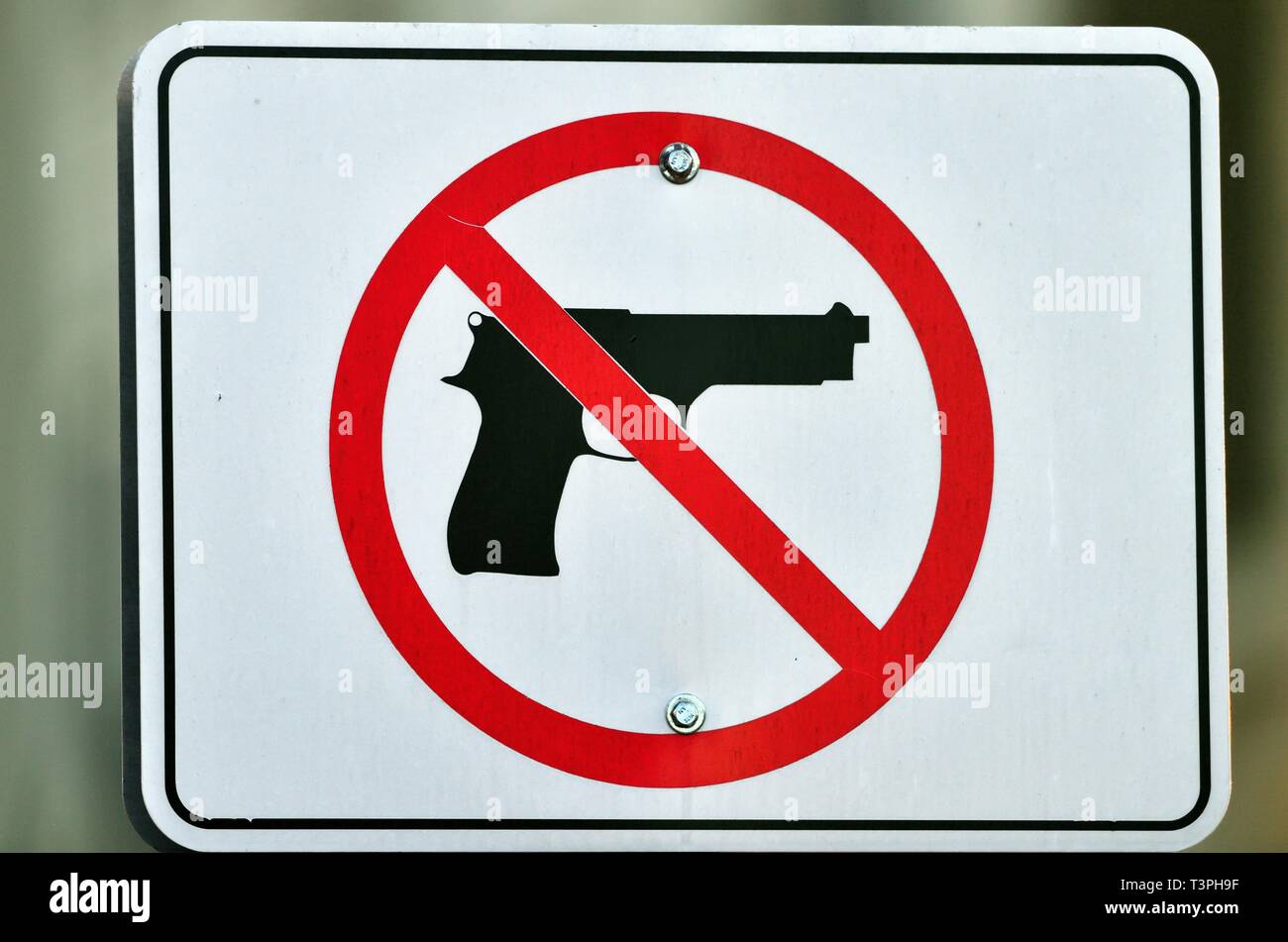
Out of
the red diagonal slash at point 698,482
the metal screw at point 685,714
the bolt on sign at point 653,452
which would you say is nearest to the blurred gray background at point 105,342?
the bolt on sign at point 653,452

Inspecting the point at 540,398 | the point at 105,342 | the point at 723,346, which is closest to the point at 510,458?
the point at 540,398

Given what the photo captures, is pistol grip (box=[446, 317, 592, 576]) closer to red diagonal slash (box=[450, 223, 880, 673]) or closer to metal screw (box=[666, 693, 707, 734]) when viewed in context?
red diagonal slash (box=[450, 223, 880, 673])

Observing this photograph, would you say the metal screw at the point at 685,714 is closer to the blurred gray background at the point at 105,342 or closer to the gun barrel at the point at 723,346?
the gun barrel at the point at 723,346

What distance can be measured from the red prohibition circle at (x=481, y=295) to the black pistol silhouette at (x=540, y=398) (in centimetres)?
5

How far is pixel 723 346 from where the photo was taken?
30.0 inches

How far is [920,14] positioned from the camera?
0.78 m

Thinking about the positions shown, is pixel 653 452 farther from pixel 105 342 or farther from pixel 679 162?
pixel 105 342

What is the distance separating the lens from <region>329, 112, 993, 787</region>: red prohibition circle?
0.76 metres

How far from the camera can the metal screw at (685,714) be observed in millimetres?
751

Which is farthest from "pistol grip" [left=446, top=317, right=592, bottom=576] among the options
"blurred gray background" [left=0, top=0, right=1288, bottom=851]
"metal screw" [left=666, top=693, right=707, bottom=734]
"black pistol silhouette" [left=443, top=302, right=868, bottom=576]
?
"blurred gray background" [left=0, top=0, right=1288, bottom=851]

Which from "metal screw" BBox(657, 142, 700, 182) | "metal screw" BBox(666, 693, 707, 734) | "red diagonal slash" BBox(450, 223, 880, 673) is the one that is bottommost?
"metal screw" BBox(666, 693, 707, 734)
